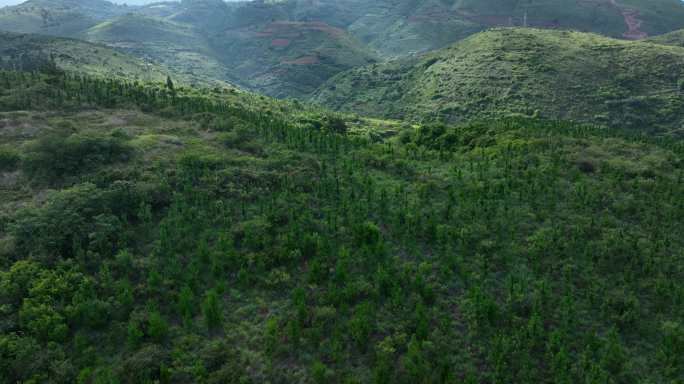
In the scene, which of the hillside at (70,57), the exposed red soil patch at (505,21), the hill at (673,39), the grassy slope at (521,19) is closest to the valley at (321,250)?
the hillside at (70,57)

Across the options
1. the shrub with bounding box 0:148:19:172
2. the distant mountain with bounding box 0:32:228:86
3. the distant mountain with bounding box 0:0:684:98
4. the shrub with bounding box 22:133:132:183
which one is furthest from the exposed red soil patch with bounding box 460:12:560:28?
the shrub with bounding box 0:148:19:172

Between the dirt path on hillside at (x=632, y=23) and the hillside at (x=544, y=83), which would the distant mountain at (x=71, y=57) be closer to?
the hillside at (x=544, y=83)

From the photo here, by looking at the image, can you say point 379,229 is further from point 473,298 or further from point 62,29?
point 62,29

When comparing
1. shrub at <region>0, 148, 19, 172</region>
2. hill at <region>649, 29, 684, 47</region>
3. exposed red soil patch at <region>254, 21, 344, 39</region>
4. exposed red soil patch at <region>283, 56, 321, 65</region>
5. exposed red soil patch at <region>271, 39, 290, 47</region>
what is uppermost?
exposed red soil patch at <region>254, 21, 344, 39</region>

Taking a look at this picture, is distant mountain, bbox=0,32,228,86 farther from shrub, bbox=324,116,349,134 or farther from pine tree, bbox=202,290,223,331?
pine tree, bbox=202,290,223,331

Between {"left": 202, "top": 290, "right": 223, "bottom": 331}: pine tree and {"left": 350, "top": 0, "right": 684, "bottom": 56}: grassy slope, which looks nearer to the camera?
{"left": 202, "top": 290, "right": 223, "bottom": 331}: pine tree

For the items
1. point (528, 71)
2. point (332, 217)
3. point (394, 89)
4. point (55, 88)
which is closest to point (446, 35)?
point (394, 89)
